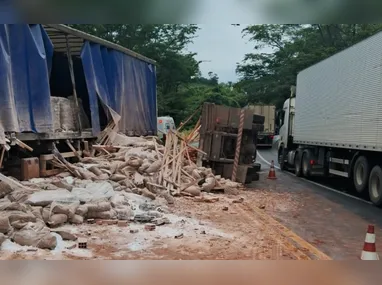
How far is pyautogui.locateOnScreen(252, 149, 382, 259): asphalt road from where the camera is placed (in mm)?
7422

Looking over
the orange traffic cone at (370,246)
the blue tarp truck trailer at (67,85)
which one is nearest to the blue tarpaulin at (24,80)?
the blue tarp truck trailer at (67,85)

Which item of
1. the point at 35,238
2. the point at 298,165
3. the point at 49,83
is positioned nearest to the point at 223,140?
the point at 49,83

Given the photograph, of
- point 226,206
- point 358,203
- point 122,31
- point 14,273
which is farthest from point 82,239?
point 122,31

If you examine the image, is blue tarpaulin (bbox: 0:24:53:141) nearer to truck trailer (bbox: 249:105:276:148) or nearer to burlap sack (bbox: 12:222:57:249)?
burlap sack (bbox: 12:222:57:249)

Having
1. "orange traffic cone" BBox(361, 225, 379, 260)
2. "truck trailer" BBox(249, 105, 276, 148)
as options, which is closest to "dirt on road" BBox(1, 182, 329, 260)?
"orange traffic cone" BBox(361, 225, 379, 260)

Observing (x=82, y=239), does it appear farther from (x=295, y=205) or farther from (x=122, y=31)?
(x=122, y=31)

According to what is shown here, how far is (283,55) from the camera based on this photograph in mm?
42750

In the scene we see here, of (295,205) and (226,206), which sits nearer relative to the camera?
(226,206)

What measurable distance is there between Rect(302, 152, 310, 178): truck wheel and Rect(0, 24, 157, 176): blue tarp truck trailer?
252 inches

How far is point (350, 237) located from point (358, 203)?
4.11 m

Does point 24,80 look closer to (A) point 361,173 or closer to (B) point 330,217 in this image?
(B) point 330,217

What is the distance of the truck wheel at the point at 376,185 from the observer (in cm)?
1111

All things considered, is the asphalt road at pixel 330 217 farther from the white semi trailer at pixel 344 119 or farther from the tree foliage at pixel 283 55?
the tree foliage at pixel 283 55

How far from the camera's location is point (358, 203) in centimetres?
1174
